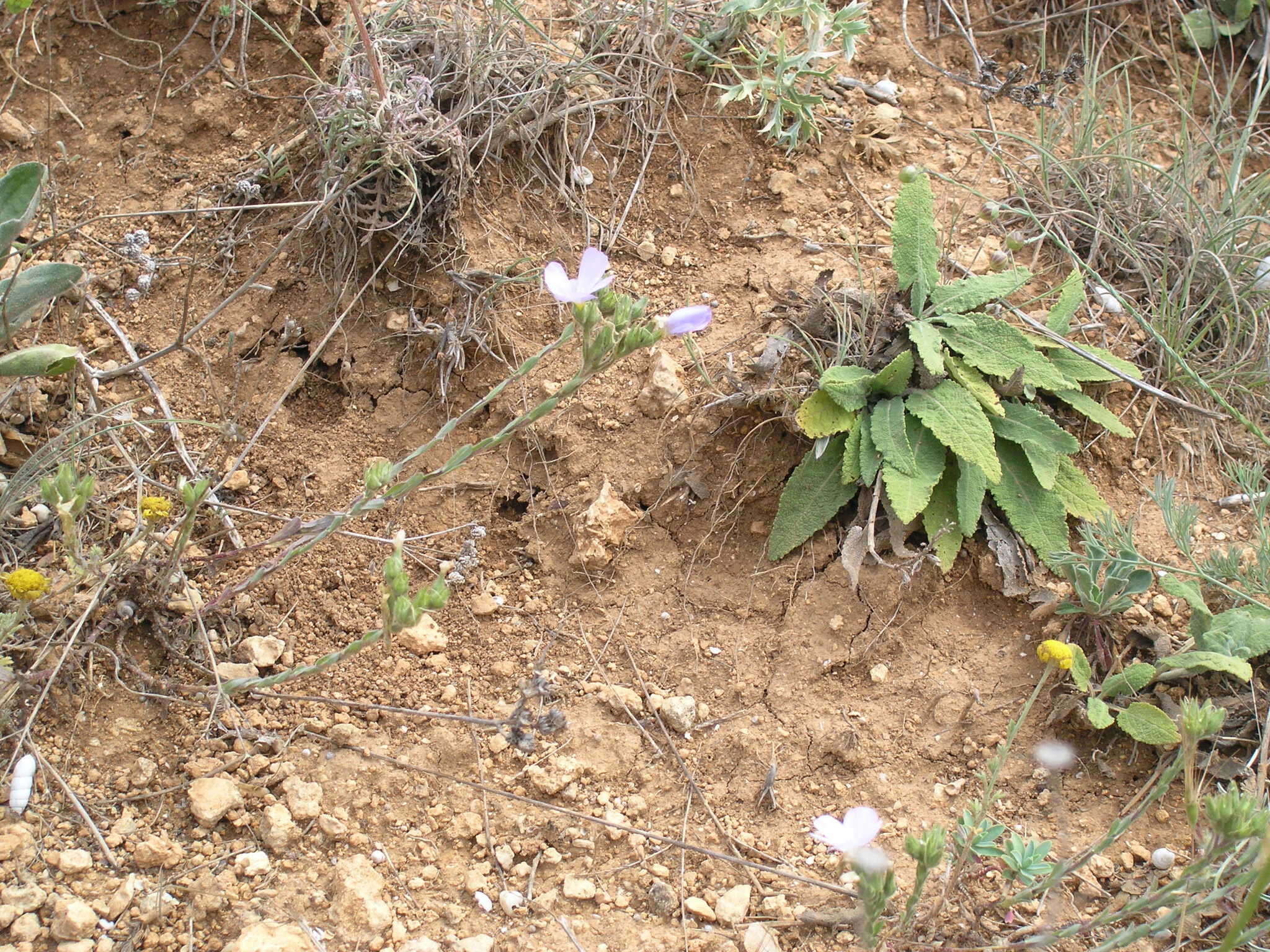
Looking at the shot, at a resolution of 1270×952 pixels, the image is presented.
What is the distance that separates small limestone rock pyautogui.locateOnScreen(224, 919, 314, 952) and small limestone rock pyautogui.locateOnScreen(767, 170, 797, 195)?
2.17 meters

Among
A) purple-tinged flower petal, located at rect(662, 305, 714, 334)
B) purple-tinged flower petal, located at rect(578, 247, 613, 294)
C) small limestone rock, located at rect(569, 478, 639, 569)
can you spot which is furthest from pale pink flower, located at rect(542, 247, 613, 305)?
small limestone rock, located at rect(569, 478, 639, 569)

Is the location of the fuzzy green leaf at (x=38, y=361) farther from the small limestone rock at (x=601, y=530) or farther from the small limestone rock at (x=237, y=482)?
the small limestone rock at (x=601, y=530)

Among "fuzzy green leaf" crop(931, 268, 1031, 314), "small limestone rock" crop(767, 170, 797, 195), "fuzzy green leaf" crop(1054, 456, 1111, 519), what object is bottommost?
"fuzzy green leaf" crop(1054, 456, 1111, 519)

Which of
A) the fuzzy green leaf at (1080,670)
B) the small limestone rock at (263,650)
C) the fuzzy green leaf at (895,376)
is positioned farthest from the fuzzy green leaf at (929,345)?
the small limestone rock at (263,650)

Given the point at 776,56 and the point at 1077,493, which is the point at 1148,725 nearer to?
the point at 1077,493

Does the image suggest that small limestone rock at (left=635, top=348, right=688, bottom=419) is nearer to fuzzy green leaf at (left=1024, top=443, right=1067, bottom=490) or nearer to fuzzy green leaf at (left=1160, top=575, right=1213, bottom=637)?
fuzzy green leaf at (left=1024, top=443, right=1067, bottom=490)

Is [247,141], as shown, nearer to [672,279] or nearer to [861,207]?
[672,279]

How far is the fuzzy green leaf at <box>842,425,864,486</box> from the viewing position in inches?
94.3

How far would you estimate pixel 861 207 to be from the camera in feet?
9.65

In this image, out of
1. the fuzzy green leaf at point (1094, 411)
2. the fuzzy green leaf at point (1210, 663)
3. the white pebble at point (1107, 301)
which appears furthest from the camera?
the white pebble at point (1107, 301)

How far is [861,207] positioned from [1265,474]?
1264mm

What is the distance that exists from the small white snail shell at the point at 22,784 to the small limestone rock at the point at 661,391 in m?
1.47

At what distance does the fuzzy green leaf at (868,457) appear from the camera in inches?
93.5

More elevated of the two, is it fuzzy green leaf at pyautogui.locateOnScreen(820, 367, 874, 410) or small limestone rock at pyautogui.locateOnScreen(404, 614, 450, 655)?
fuzzy green leaf at pyautogui.locateOnScreen(820, 367, 874, 410)
